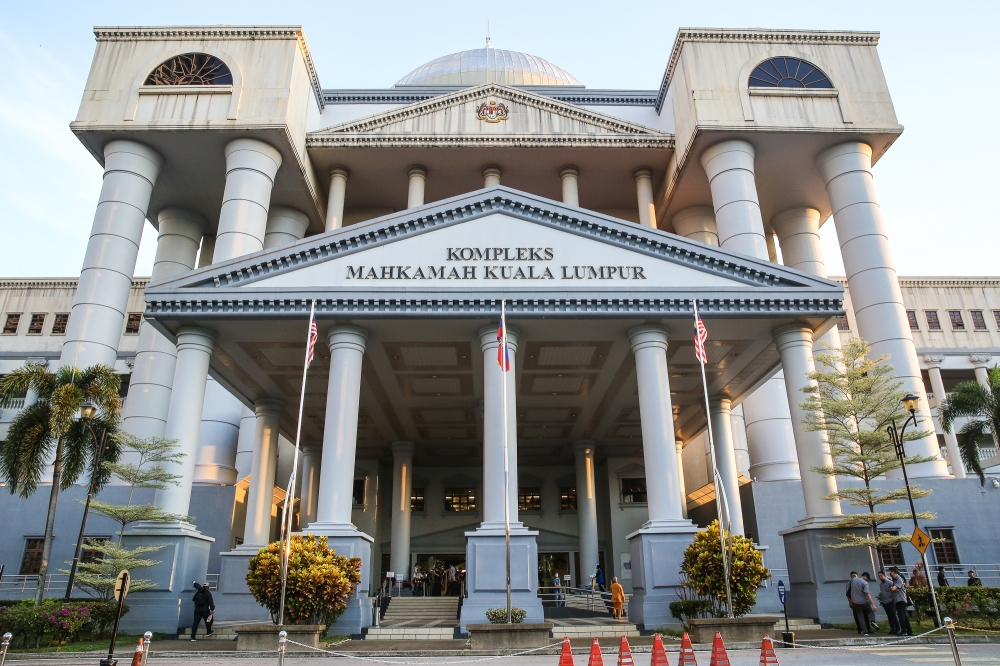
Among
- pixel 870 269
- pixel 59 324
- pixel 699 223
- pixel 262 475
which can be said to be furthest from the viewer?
pixel 59 324

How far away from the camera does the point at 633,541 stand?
75.2ft

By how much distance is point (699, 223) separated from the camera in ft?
149

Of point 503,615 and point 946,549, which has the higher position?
point 946,549

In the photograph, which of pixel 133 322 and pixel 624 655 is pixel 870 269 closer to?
pixel 624 655

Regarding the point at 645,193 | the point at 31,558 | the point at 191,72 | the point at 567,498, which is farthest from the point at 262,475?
the point at 645,193

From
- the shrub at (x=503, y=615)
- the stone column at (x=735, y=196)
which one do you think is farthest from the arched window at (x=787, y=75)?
the shrub at (x=503, y=615)

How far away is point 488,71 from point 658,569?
46254mm

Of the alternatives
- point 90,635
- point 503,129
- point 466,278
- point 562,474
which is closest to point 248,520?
point 90,635

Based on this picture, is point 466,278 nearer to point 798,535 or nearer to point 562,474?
point 798,535

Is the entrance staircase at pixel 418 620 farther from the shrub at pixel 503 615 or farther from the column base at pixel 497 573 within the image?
the shrub at pixel 503 615

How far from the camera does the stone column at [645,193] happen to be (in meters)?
43.9

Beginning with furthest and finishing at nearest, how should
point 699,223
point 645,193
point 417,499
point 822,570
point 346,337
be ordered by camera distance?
1. point 417,499
2. point 699,223
3. point 645,193
4. point 346,337
5. point 822,570

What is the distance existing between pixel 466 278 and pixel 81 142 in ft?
87.6

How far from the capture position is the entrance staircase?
20375mm
